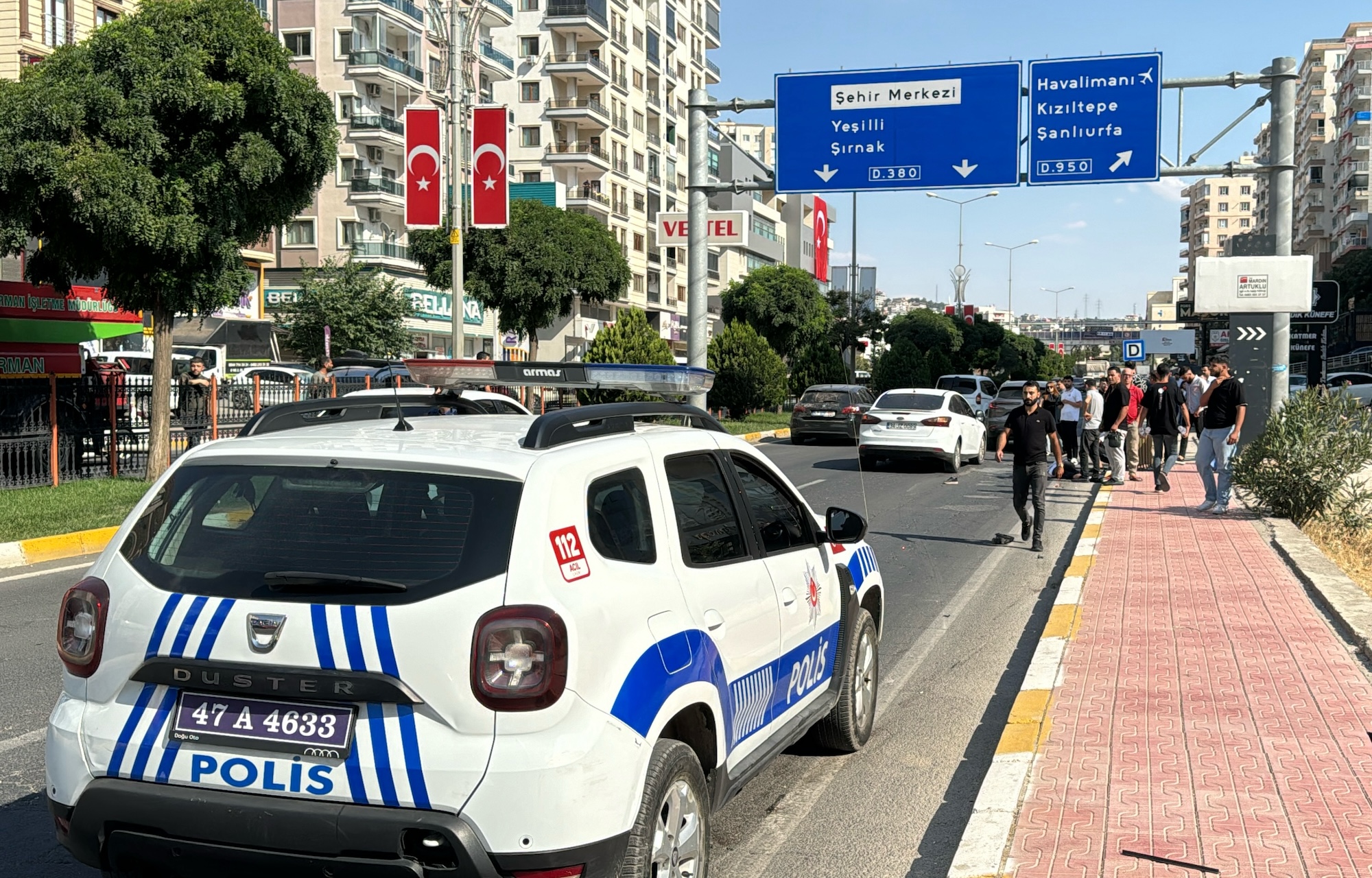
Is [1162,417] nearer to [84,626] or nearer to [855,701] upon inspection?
[855,701]

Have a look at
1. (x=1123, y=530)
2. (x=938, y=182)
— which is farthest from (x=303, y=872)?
(x=938, y=182)

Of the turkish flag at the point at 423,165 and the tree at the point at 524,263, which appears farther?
the tree at the point at 524,263

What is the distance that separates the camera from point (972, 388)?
41.2 metres

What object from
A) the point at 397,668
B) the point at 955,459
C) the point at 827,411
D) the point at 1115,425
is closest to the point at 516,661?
the point at 397,668

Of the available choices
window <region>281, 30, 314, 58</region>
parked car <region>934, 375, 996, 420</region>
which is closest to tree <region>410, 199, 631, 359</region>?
parked car <region>934, 375, 996, 420</region>

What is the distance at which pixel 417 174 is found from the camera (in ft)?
61.8

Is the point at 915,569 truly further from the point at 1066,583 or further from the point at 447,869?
the point at 447,869

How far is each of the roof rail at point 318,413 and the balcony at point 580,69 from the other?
6605cm

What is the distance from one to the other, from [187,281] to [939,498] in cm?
1114

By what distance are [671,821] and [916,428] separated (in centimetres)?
2013

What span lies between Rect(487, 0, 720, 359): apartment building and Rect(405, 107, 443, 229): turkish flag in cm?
A: 4600

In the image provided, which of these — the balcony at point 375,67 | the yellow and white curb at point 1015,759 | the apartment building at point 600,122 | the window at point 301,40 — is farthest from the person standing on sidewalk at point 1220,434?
the window at point 301,40

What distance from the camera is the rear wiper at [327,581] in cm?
335

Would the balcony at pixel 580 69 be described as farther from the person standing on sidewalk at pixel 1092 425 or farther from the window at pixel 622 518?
the window at pixel 622 518
